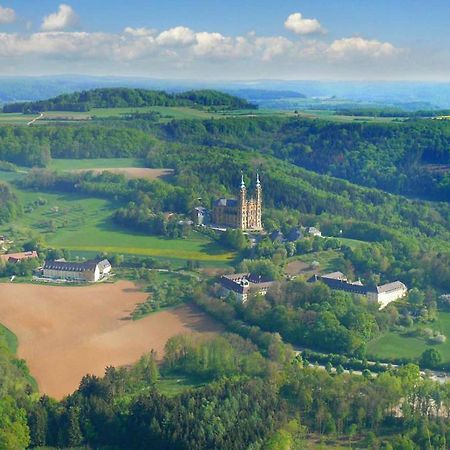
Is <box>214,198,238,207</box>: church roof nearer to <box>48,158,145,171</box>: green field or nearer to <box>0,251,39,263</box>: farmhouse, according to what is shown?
<box>0,251,39,263</box>: farmhouse

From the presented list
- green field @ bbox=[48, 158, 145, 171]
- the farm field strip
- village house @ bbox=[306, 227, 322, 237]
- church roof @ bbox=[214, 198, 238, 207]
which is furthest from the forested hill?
village house @ bbox=[306, 227, 322, 237]

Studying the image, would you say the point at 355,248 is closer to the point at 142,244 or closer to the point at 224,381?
the point at 142,244

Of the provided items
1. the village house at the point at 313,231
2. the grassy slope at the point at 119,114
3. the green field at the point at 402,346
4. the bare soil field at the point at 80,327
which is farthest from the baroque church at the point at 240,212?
the grassy slope at the point at 119,114

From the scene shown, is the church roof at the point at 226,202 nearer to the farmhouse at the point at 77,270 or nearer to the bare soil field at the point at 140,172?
the bare soil field at the point at 140,172

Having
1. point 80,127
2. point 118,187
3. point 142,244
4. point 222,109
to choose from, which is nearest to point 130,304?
point 142,244

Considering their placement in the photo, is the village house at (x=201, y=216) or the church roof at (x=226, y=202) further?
the village house at (x=201, y=216)

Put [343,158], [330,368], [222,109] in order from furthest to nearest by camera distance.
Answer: [222,109]
[343,158]
[330,368]

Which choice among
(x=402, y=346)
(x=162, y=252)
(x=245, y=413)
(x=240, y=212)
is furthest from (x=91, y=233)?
(x=245, y=413)

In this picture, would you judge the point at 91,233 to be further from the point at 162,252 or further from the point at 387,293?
the point at 387,293
